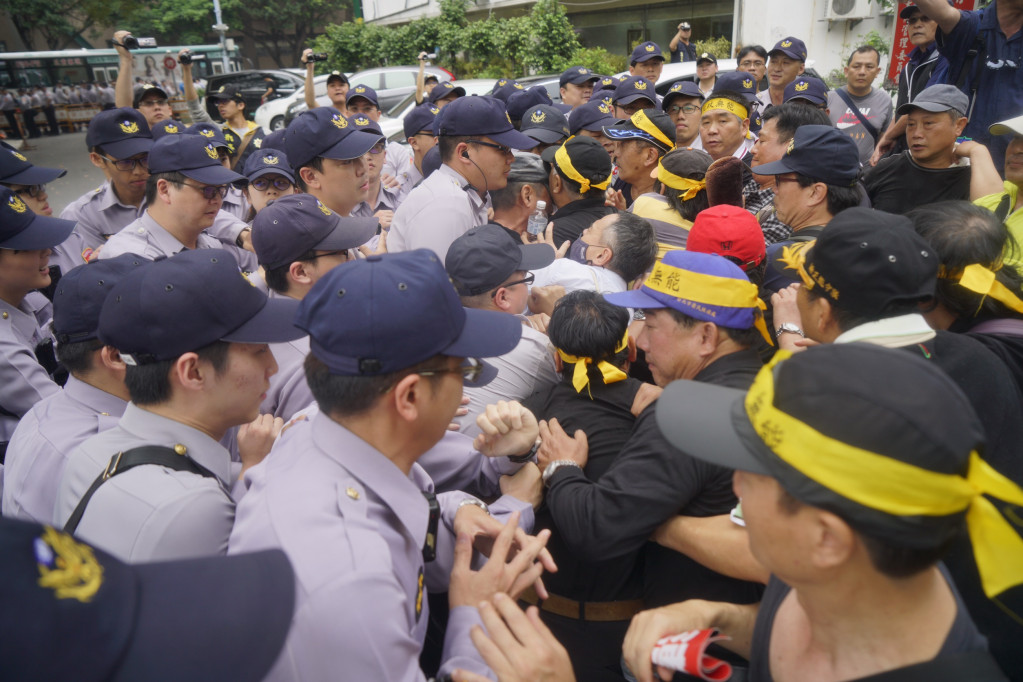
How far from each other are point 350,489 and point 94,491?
81 centimetres

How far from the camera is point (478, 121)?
400 centimetres

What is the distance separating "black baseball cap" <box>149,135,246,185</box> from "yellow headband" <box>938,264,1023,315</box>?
3763 mm

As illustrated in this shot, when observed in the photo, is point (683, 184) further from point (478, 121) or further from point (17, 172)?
point (17, 172)

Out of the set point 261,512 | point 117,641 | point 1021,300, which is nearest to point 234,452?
point 261,512

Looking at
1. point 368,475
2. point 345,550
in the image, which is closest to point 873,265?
point 368,475

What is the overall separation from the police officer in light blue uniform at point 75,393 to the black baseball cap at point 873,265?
2.52m

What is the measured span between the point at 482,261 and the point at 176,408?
141cm

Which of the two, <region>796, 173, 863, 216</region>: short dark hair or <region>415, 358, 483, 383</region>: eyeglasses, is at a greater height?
<region>796, 173, 863, 216</region>: short dark hair

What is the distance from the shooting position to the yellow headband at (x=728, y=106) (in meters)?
5.39

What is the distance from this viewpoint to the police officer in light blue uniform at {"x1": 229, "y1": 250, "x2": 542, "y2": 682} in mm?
1266

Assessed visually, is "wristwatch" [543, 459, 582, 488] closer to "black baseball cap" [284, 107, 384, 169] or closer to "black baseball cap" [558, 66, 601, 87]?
"black baseball cap" [284, 107, 384, 169]

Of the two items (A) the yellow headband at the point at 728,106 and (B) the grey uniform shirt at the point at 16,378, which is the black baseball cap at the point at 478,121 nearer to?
(A) the yellow headband at the point at 728,106

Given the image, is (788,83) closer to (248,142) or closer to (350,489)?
(248,142)

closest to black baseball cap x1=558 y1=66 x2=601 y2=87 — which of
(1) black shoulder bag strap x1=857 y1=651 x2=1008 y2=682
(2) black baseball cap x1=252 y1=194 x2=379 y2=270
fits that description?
(2) black baseball cap x1=252 y1=194 x2=379 y2=270
